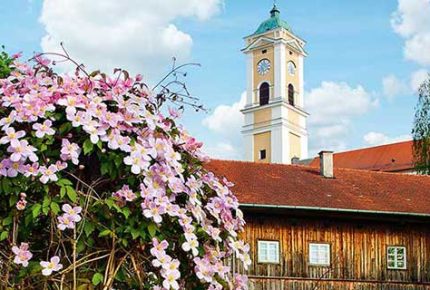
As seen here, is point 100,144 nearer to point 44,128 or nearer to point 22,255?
point 44,128

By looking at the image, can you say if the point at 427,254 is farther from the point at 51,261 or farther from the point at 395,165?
the point at 395,165

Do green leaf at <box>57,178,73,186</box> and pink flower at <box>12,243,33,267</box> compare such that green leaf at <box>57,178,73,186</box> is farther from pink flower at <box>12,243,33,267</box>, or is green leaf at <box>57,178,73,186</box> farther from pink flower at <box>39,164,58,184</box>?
pink flower at <box>12,243,33,267</box>

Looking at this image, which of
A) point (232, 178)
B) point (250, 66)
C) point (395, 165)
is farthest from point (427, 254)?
point (250, 66)

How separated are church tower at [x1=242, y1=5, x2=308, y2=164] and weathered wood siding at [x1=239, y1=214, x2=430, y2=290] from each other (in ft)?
129

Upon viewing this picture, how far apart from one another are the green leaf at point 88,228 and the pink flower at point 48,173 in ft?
0.71

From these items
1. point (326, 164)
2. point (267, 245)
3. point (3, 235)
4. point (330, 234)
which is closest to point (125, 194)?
point (3, 235)

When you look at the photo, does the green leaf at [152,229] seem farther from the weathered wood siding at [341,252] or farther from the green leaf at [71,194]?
the weathered wood siding at [341,252]

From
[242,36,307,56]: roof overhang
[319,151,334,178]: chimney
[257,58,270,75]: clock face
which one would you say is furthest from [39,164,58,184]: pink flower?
[257,58,270,75]: clock face

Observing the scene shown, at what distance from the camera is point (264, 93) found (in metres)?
65.1

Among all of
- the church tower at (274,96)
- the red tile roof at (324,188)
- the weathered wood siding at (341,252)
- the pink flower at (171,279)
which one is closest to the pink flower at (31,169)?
the pink flower at (171,279)

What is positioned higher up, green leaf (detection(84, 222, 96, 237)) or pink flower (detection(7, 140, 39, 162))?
pink flower (detection(7, 140, 39, 162))

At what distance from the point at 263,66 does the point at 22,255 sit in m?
63.3

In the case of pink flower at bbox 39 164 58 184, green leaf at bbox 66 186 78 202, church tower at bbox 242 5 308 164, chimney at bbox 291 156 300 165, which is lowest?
green leaf at bbox 66 186 78 202

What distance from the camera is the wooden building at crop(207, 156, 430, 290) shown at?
20.3 m
